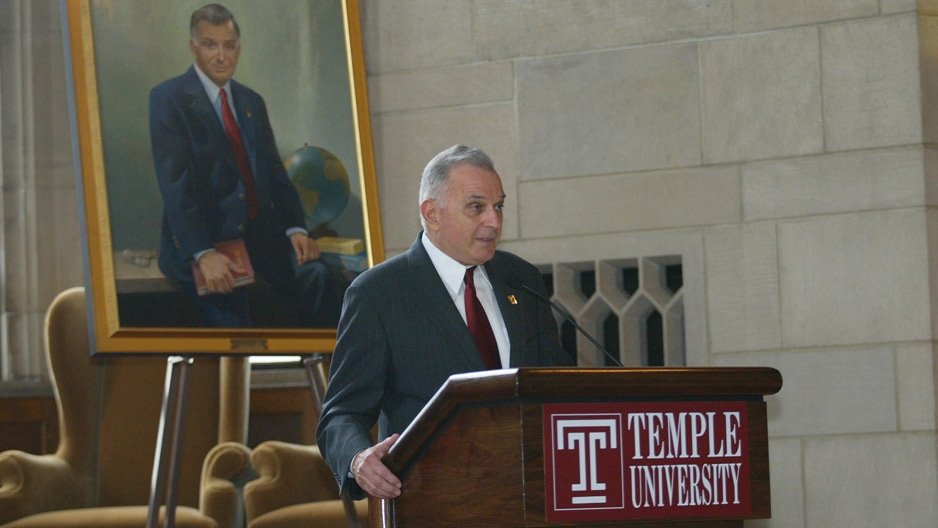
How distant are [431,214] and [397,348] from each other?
29 centimetres

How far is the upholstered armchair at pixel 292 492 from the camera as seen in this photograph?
4574 millimetres

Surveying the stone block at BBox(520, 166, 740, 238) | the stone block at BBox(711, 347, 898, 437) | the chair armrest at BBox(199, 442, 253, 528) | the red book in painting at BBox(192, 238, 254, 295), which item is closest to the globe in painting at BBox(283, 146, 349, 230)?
the red book in painting at BBox(192, 238, 254, 295)

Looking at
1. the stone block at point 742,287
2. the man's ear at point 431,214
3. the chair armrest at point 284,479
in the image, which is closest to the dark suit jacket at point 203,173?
the chair armrest at point 284,479

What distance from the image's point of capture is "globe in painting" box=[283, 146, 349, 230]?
172 inches

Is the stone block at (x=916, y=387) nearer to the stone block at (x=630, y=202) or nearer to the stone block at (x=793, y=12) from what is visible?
the stone block at (x=630, y=202)

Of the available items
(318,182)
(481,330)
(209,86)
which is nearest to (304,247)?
(318,182)

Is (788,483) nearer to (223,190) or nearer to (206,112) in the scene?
(223,190)

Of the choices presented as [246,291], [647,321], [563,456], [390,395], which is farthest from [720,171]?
Result: [563,456]

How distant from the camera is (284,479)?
4.82 m

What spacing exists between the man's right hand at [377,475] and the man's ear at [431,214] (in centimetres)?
56

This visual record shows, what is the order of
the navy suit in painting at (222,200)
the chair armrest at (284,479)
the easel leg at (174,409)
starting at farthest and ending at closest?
1. the chair armrest at (284,479)
2. the navy suit in painting at (222,200)
3. the easel leg at (174,409)

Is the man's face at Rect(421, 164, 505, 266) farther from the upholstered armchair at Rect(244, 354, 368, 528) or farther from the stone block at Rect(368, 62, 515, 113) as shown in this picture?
the stone block at Rect(368, 62, 515, 113)

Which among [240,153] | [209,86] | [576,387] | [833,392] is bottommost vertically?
[833,392]

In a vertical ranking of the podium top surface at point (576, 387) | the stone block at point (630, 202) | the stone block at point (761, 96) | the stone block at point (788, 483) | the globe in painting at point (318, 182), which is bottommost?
the stone block at point (788, 483)
